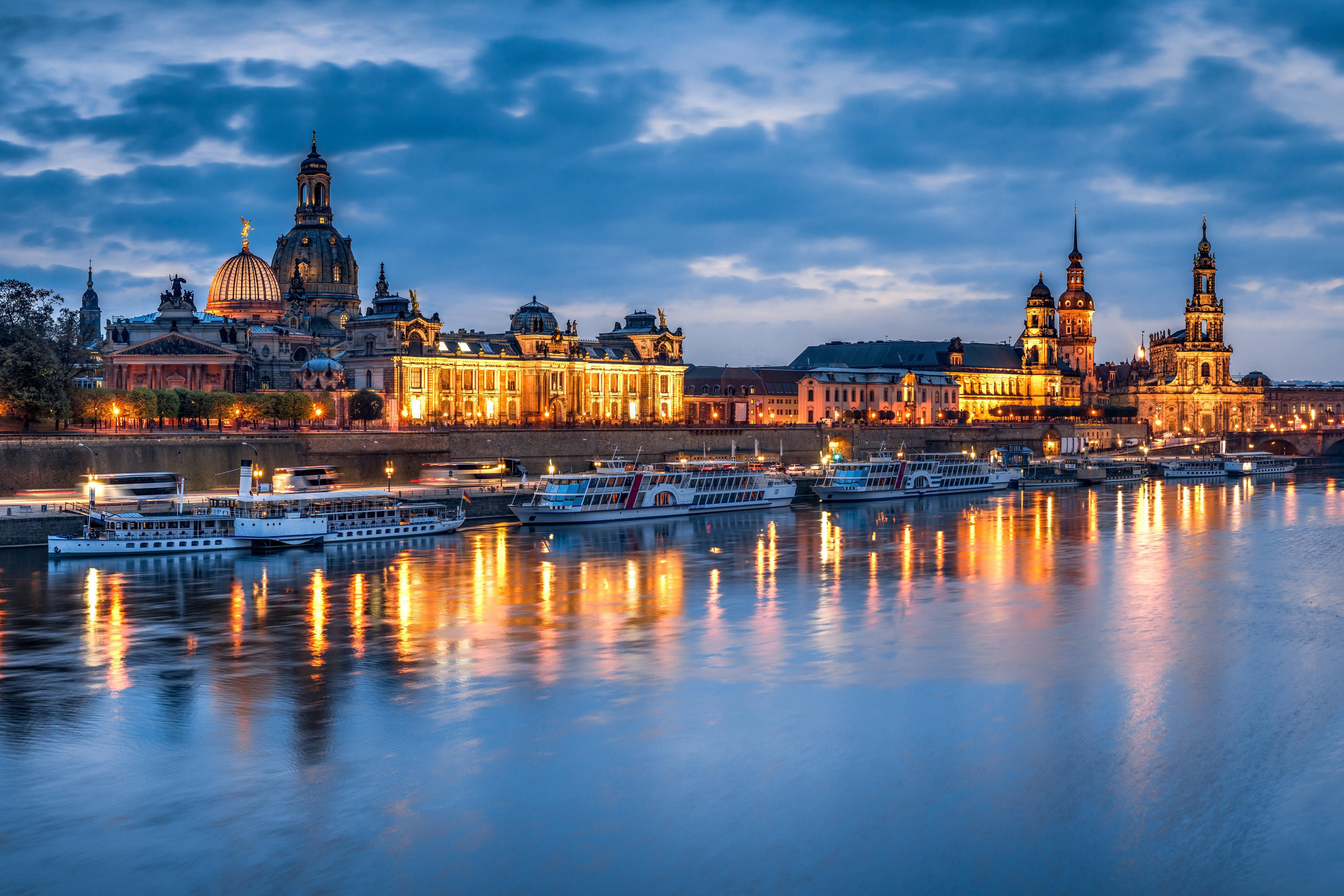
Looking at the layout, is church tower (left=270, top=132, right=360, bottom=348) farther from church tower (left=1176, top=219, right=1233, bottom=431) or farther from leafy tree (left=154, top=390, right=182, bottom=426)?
church tower (left=1176, top=219, right=1233, bottom=431)

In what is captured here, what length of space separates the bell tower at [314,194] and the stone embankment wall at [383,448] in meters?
49.4

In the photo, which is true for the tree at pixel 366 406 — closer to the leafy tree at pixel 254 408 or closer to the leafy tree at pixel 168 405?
the leafy tree at pixel 254 408

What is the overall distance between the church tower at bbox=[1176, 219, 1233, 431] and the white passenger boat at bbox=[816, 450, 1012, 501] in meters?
82.4

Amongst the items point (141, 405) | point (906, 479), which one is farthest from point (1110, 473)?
point (141, 405)

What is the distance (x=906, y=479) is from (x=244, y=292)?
6535cm

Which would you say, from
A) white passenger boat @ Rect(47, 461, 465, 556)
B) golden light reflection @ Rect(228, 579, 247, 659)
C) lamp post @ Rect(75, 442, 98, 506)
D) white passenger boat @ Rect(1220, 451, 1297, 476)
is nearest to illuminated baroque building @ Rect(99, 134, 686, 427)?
lamp post @ Rect(75, 442, 98, 506)

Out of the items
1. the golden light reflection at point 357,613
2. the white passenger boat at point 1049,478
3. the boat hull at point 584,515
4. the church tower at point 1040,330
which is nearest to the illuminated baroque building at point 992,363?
the church tower at point 1040,330

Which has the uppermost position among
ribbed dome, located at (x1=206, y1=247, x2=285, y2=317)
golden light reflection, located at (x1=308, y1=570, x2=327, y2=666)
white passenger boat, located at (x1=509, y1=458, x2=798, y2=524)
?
ribbed dome, located at (x1=206, y1=247, x2=285, y2=317)

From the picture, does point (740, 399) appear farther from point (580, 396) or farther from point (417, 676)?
point (417, 676)

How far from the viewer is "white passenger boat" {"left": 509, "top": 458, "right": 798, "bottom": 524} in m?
69.2

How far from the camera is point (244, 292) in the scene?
408 feet

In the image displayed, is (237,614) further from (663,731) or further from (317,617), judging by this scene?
(663,731)

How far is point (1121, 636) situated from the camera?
39562 mm

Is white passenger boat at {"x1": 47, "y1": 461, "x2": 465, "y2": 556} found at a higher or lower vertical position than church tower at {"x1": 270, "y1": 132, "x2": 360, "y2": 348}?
lower
